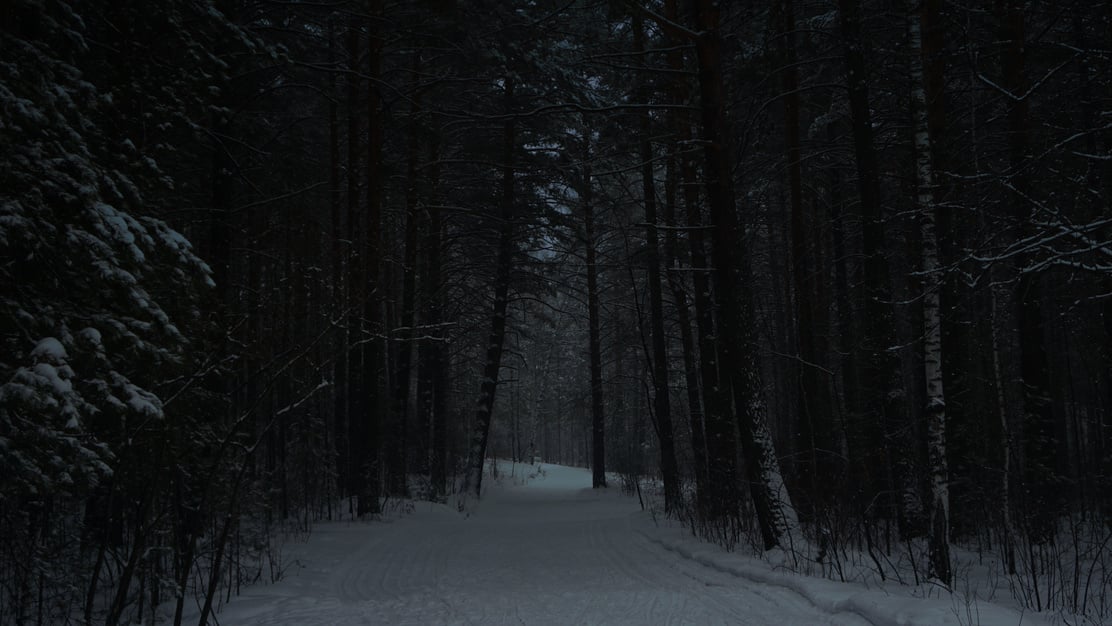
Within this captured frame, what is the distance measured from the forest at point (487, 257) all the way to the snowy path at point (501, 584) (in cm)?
78

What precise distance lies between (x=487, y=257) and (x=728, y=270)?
12218 mm

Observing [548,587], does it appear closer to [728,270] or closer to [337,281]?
[728,270]

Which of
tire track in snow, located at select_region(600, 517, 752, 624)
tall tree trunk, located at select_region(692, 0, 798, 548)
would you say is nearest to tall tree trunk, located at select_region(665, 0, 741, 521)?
tall tree trunk, located at select_region(692, 0, 798, 548)

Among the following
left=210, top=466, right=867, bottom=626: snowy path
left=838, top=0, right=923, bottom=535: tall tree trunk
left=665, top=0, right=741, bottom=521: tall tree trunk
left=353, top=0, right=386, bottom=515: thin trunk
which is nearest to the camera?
left=210, top=466, right=867, bottom=626: snowy path

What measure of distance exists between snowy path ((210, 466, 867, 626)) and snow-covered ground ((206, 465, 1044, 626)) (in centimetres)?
2

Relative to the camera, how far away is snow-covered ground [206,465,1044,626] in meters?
5.26

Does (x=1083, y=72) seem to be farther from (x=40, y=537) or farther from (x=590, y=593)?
(x=40, y=537)

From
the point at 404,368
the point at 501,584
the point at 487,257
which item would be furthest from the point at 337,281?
the point at 501,584

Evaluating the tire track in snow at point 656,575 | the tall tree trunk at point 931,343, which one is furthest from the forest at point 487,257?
the tire track in snow at point 656,575

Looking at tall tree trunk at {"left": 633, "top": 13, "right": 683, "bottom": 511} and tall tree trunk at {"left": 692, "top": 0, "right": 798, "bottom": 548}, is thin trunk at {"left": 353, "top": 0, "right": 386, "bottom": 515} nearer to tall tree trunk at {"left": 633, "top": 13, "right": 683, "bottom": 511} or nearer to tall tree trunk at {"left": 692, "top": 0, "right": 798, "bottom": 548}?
tall tree trunk at {"left": 633, "top": 13, "right": 683, "bottom": 511}

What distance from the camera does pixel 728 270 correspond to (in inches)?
343

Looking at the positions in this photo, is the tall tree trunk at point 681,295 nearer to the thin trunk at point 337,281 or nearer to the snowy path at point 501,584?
the snowy path at point 501,584

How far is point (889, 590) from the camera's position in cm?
561

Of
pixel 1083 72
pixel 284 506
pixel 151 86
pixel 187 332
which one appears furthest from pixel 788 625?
pixel 1083 72
